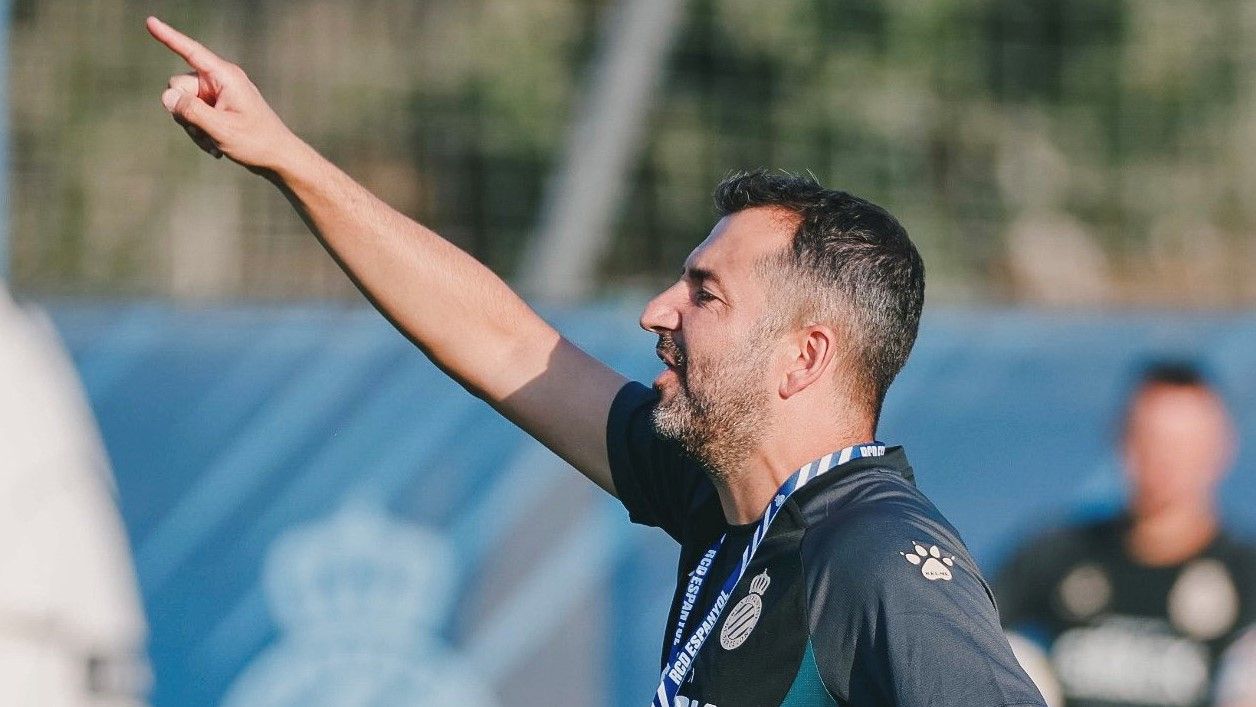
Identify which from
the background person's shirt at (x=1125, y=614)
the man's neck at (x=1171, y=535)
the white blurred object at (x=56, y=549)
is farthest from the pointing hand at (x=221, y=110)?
the man's neck at (x=1171, y=535)

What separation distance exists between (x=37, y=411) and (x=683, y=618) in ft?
9.97

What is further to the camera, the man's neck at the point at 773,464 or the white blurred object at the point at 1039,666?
the white blurred object at the point at 1039,666

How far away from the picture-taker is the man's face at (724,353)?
2695mm

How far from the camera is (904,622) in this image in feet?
7.11

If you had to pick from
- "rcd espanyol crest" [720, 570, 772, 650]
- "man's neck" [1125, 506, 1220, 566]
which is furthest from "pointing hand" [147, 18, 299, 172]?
"man's neck" [1125, 506, 1220, 566]

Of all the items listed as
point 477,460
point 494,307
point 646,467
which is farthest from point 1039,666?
point 494,307

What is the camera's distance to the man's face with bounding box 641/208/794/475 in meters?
2.70

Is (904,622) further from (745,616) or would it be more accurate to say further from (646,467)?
(646,467)

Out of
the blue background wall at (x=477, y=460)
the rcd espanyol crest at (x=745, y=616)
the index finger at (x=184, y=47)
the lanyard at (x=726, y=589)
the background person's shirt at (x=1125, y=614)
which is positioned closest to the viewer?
the rcd espanyol crest at (x=745, y=616)

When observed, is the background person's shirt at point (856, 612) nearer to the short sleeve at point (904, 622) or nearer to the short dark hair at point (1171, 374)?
the short sleeve at point (904, 622)

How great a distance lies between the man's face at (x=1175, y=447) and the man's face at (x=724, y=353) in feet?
10.2

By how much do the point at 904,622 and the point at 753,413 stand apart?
0.62 metres

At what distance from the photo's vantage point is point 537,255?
573 centimetres

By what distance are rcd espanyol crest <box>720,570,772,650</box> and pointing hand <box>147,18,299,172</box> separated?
1066 millimetres
